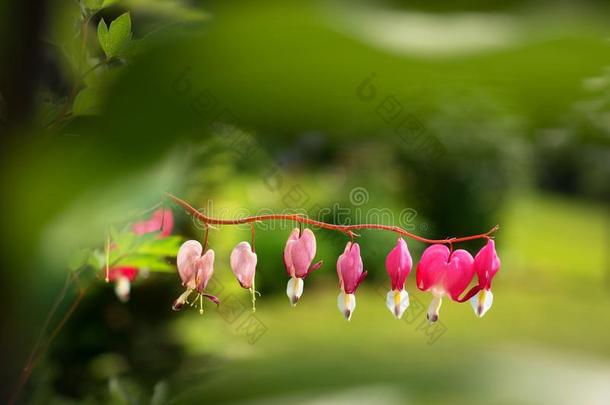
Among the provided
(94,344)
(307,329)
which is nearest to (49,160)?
(94,344)

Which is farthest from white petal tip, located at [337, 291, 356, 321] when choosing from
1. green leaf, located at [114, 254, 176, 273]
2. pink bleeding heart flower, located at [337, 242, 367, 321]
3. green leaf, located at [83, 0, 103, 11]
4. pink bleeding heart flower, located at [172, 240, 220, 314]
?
green leaf, located at [83, 0, 103, 11]

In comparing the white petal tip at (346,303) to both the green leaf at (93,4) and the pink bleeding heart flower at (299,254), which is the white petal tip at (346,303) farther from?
the green leaf at (93,4)

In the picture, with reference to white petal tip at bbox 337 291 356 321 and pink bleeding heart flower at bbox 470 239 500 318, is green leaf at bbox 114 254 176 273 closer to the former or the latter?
white petal tip at bbox 337 291 356 321

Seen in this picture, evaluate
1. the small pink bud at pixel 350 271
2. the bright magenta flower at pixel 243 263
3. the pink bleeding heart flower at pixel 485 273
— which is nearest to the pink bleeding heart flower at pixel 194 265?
the bright magenta flower at pixel 243 263

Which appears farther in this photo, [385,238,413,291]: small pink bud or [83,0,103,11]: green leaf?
[385,238,413,291]: small pink bud

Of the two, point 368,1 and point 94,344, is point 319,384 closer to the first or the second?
point 368,1

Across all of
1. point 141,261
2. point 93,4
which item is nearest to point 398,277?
point 141,261
